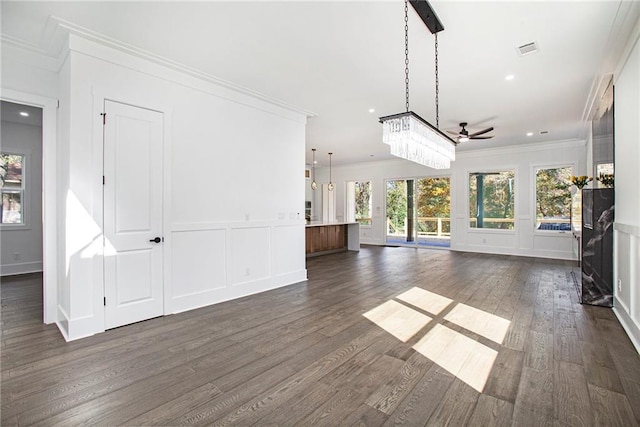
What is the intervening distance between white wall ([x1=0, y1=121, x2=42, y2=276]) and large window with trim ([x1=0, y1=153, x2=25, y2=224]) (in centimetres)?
8

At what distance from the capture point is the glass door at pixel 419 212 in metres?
9.59

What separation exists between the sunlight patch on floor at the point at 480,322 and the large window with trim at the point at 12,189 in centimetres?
785

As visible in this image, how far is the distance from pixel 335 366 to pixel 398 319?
1.26 meters

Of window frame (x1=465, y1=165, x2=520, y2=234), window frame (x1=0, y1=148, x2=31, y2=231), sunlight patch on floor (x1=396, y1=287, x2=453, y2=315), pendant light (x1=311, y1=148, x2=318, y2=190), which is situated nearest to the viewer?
sunlight patch on floor (x1=396, y1=287, x2=453, y2=315)

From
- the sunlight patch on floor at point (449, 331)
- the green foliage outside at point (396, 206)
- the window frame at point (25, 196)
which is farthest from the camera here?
the green foliage outside at point (396, 206)

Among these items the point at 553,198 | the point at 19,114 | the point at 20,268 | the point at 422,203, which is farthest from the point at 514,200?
the point at 20,268

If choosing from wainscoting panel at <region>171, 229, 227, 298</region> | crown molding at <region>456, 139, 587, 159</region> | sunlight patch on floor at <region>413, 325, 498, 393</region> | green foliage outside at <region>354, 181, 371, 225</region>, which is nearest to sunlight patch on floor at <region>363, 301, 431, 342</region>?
sunlight patch on floor at <region>413, 325, 498, 393</region>

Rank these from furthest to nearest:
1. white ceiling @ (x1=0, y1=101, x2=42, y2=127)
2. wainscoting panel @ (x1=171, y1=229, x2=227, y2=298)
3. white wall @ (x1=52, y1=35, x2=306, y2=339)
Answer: white ceiling @ (x1=0, y1=101, x2=42, y2=127) → wainscoting panel @ (x1=171, y1=229, x2=227, y2=298) → white wall @ (x1=52, y1=35, x2=306, y2=339)

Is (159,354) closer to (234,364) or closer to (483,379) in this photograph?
(234,364)

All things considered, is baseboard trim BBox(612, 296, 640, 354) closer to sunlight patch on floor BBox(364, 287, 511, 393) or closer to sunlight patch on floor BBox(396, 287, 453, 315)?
sunlight patch on floor BBox(364, 287, 511, 393)

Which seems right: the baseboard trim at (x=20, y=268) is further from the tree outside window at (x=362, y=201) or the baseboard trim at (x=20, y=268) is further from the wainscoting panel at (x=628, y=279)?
the wainscoting panel at (x=628, y=279)

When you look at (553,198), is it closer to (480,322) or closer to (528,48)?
(528,48)

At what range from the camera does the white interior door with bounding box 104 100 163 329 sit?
3207 mm

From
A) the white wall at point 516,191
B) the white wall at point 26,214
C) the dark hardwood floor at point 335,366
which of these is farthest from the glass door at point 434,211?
the white wall at point 26,214
